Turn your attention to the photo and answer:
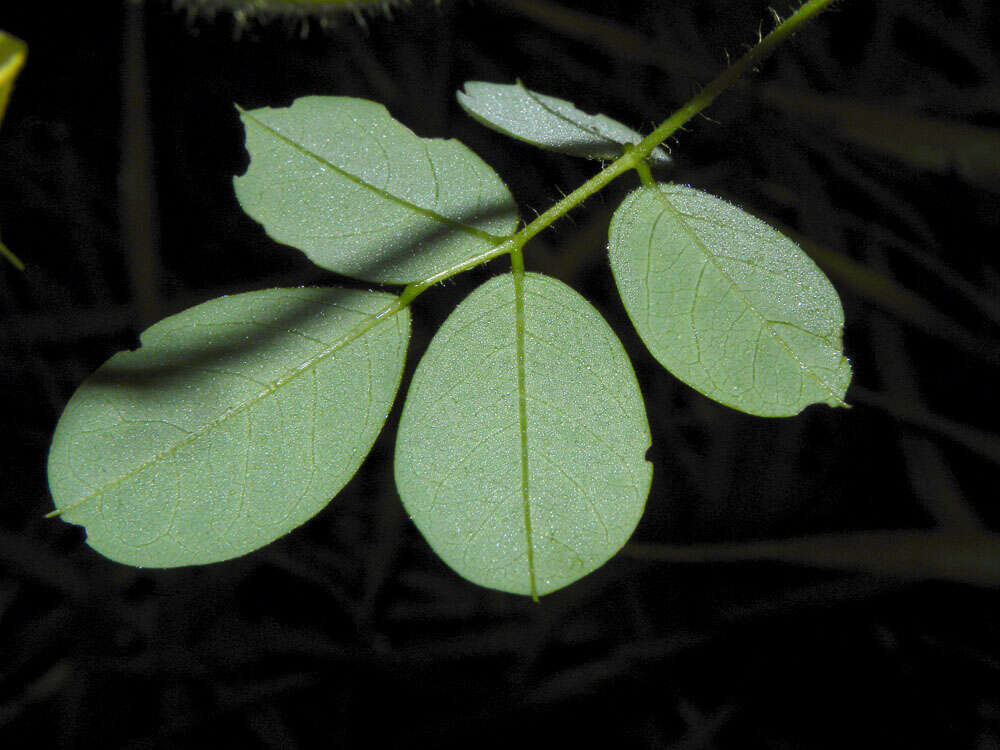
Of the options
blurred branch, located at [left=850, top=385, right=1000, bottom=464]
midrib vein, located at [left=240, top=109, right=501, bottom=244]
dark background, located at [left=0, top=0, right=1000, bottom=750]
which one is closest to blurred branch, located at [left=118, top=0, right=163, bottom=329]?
dark background, located at [left=0, top=0, right=1000, bottom=750]

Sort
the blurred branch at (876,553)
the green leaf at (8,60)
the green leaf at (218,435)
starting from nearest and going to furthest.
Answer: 1. the green leaf at (218,435)
2. the green leaf at (8,60)
3. the blurred branch at (876,553)

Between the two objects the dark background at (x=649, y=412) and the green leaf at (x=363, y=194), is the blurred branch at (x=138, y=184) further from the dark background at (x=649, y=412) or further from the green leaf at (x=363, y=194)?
the green leaf at (x=363, y=194)

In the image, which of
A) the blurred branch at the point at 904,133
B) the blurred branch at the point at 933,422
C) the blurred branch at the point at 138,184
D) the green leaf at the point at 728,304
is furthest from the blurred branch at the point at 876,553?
the blurred branch at the point at 138,184

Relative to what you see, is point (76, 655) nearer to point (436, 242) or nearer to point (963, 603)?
point (436, 242)

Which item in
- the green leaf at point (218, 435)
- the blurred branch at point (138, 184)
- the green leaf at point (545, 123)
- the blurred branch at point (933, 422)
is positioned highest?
the green leaf at point (545, 123)

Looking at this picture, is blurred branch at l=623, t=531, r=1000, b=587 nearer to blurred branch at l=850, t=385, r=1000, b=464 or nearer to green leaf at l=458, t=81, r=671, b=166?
blurred branch at l=850, t=385, r=1000, b=464

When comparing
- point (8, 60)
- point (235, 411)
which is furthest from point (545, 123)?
point (8, 60)
